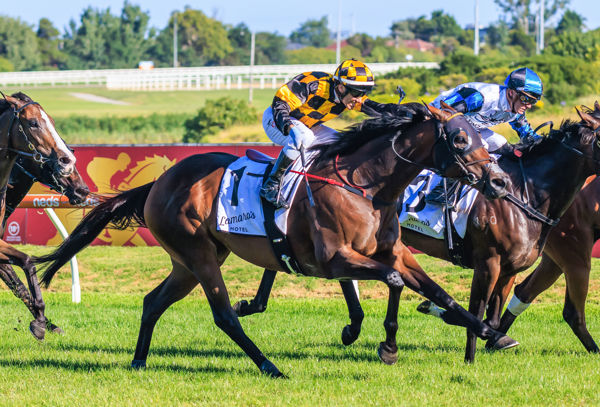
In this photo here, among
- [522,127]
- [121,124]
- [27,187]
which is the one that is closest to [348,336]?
[522,127]

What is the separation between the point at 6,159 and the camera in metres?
6.48

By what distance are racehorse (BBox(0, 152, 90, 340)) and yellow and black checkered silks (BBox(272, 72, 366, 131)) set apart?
1771 mm

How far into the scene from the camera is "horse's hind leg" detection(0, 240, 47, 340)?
22.8 feet

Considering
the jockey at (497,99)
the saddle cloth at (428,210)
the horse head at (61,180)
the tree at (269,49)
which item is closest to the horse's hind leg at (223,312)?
the horse head at (61,180)

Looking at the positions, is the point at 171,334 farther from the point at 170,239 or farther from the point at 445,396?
the point at 445,396

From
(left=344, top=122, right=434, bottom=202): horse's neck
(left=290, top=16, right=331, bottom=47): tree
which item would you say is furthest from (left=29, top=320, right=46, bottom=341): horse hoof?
(left=290, top=16, right=331, bottom=47): tree

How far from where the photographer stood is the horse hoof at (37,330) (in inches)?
278

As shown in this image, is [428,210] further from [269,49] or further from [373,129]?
[269,49]

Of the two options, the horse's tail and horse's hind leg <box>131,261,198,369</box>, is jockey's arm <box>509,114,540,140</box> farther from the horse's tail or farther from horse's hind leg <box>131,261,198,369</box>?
the horse's tail

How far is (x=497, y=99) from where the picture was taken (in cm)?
669

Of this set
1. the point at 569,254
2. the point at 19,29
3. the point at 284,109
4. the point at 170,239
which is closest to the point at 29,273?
the point at 170,239

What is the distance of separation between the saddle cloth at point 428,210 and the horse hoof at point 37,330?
10.5 feet

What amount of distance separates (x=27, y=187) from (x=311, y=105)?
3023 mm

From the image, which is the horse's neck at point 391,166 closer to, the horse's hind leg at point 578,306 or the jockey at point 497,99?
the jockey at point 497,99
